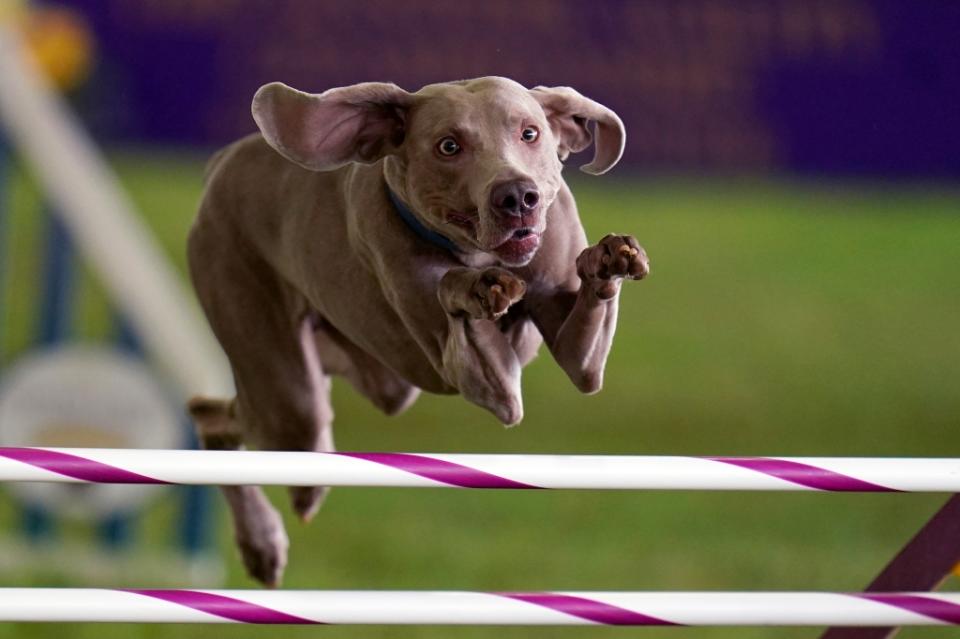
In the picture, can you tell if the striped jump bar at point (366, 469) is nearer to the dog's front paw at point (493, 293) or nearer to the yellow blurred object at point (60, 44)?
the dog's front paw at point (493, 293)

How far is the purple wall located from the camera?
7641 mm

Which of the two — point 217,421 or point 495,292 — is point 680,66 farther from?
point 495,292

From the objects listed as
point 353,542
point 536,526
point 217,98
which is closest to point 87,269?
point 353,542

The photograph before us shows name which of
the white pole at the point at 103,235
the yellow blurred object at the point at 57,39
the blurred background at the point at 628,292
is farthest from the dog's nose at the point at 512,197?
the yellow blurred object at the point at 57,39

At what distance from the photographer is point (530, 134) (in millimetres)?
1097

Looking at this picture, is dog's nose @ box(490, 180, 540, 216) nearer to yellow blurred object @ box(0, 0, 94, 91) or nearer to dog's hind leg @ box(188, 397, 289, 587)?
dog's hind leg @ box(188, 397, 289, 587)

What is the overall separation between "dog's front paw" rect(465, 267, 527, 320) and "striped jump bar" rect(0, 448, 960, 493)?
0.66ft

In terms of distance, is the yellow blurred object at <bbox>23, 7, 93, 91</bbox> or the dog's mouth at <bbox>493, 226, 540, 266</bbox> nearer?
the dog's mouth at <bbox>493, 226, 540, 266</bbox>

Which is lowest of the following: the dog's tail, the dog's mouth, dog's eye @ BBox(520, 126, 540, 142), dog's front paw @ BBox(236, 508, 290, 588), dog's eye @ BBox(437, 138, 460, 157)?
dog's front paw @ BBox(236, 508, 290, 588)

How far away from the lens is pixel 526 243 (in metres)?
1.06

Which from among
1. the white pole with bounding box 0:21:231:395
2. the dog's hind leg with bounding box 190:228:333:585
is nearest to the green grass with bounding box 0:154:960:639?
the dog's hind leg with bounding box 190:228:333:585

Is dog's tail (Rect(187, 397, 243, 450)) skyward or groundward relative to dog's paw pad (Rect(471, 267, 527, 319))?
skyward

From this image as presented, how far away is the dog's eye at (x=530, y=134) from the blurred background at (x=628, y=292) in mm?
160

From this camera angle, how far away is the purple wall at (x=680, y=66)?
764 centimetres
